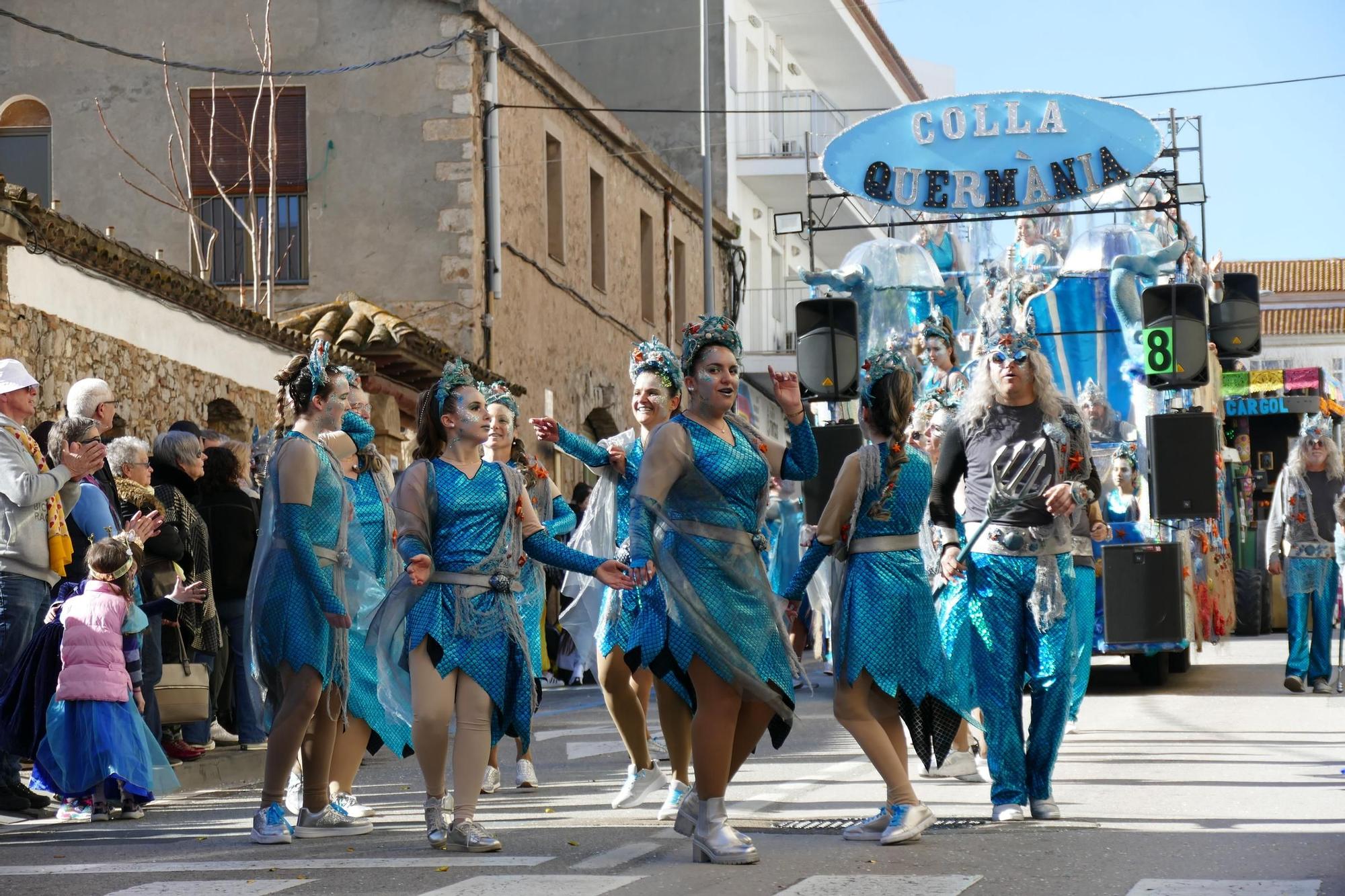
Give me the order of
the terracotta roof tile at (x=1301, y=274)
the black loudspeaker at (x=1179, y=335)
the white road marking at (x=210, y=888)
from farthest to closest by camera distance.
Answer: the terracotta roof tile at (x=1301, y=274) < the black loudspeaker at (x=1179, y=335) < the white road marking at (x=210, y=888)

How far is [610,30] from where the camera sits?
119ft

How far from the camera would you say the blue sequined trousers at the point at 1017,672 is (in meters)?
8.16

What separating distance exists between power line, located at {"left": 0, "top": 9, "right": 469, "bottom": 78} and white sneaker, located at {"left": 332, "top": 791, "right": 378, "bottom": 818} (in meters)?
16.4

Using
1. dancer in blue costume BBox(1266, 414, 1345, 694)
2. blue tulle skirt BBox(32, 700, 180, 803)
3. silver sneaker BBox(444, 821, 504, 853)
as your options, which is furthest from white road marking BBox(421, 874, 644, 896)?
dancer in blue costume BBox(1266, 414, 1345, 694)

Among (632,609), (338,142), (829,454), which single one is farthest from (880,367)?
(338,142)

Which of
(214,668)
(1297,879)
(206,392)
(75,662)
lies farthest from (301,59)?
(1297,879)

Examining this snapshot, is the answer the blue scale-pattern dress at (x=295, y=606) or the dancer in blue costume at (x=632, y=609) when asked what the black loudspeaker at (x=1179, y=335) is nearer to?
the dancer in blue costume at (x=632, y=609)

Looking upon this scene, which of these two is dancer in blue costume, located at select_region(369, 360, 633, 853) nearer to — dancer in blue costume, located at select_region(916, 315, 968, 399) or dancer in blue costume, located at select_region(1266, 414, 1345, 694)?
dancer in blue costume, located at select_region(916, 315, 968, 399)

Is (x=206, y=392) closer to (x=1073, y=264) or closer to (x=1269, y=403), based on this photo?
(x=1073, y=264)

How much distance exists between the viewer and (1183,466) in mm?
14336

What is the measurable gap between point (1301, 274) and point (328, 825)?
3223 inches

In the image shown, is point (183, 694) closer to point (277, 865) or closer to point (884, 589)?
point (277, 865)

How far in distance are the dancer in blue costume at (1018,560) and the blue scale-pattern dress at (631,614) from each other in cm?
127

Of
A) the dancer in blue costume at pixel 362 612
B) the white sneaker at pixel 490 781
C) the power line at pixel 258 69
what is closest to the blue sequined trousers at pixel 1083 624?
the white sneaker at pixel 490 781
